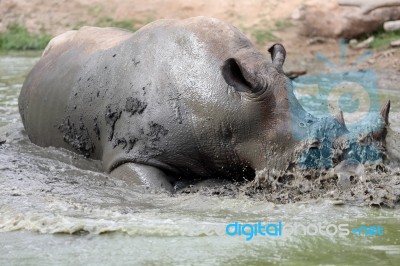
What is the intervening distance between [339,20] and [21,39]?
614 cm

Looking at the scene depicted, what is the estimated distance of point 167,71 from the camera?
253 inches

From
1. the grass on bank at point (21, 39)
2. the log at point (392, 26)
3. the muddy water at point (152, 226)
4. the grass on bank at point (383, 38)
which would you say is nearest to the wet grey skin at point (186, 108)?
the muddy water at point (152, 226)

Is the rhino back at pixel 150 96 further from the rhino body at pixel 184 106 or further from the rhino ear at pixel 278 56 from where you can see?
the rhino ear at pixel 278 56

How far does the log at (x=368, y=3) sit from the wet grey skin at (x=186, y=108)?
26.2 ft

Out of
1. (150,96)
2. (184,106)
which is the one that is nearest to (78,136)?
(150,96)

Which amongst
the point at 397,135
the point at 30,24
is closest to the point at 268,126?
the point at 397,135

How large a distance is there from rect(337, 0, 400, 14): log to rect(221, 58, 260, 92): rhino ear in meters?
8.62

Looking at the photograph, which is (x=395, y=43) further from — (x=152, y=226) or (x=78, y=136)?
(x=152, y=226)

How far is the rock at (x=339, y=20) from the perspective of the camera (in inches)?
569

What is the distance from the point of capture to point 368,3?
14484mm

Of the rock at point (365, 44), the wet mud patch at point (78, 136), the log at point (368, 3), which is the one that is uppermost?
the log at point (368, 3)

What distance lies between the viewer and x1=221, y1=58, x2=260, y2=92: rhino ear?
5.95 metres

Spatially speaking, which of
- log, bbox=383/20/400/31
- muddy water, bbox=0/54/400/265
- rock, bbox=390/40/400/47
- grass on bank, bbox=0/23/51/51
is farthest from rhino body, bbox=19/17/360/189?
grass on bank, bbox=0/23/51/51

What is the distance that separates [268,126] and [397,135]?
163 centimetres
